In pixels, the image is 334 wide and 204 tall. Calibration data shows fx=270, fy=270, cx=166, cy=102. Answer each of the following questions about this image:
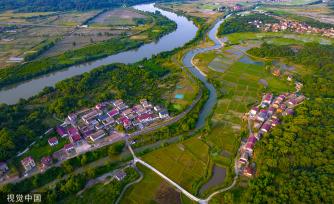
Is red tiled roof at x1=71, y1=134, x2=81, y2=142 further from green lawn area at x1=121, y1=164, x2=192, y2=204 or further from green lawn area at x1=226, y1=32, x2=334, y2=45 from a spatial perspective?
green lawn area at x1=226, y1=32, x2=334, y2=45

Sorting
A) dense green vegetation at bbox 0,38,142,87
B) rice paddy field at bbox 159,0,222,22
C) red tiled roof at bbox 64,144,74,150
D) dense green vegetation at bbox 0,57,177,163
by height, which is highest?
rice paddy field at bbox 159,0,222,22

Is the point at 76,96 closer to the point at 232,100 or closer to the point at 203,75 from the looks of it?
the point at 203,75

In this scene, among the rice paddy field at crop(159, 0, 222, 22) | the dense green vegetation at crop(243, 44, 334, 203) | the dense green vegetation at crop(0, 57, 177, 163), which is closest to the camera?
the dense green vegetation at crop(243, 44, 334, 203)

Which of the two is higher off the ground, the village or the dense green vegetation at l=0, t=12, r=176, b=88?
the dense green vegetation at l=0, t=12, r=176, b=88

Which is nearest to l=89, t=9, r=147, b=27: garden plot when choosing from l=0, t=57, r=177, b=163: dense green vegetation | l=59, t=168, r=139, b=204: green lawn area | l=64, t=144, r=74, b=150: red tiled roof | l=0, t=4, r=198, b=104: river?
l=0, t=4, r=198, b=104: river

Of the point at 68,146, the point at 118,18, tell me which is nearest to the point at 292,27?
the point at 118,18

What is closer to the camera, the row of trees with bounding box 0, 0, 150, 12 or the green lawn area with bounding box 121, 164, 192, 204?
the green lawn area with bounding box 121, 164, 192, 204

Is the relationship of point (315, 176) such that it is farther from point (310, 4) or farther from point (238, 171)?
point (310, 4)
